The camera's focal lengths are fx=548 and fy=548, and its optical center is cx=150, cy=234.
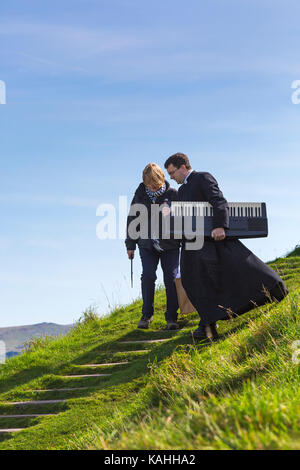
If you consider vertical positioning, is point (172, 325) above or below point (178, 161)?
below

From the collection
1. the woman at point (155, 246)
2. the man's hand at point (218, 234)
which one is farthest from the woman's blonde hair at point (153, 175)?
the man's hand at point (218, 234)

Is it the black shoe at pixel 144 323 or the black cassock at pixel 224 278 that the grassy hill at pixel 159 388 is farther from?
the black cassock at pixel 224 278

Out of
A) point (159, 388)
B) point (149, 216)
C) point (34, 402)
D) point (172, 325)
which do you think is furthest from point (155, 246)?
point (159, 388)

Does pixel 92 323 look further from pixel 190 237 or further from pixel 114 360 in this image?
pixel 190 237

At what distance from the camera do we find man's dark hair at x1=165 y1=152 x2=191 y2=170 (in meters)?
7.74

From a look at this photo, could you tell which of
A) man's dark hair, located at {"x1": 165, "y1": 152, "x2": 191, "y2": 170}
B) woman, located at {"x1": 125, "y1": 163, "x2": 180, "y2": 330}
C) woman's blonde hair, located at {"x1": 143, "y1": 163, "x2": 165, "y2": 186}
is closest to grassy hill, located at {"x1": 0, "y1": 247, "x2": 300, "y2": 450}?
woman, located at {"x1": 125, "y1": 163, "x2": 180, "y2": 330}

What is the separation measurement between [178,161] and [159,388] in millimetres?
3332

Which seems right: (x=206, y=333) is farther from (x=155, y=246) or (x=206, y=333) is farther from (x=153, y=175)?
(x=153, y=175)

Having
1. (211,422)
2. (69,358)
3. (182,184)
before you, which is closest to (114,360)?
(69,358)

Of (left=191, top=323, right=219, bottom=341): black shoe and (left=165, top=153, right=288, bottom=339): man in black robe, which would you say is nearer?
(left=165, top=153, right=288, bottom=339): man in black robe

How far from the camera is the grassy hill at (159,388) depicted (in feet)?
10.3

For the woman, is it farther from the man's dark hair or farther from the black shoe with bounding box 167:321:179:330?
the man's dark hair

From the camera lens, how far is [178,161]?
774 centimetres
